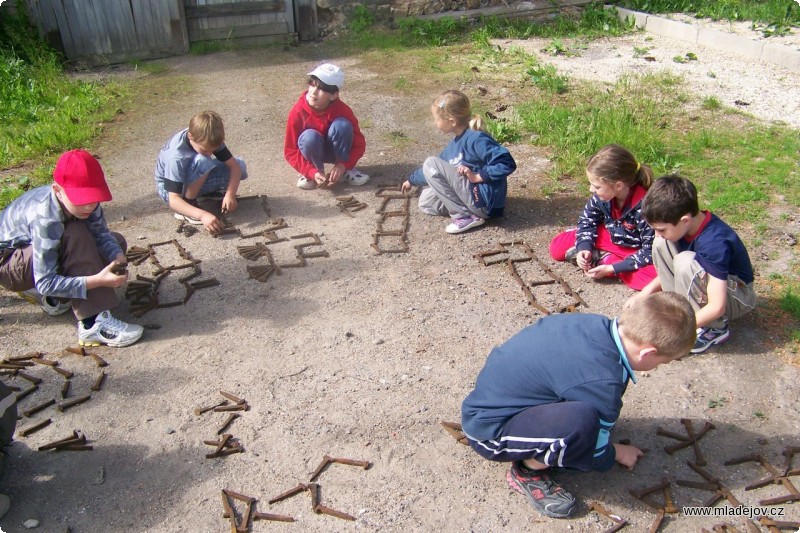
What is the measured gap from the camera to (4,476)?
14.0 ft

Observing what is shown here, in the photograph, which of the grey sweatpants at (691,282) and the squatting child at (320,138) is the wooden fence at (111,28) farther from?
the grey sweatpants at (691,282)

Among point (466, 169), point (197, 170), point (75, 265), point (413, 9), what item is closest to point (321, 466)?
point (75, 265)

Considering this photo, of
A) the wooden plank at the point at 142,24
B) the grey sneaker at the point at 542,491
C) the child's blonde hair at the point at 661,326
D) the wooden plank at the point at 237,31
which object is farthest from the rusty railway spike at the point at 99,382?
the wooden plank at the point at 237,31

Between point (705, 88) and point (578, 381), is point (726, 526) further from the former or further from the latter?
point (705, 88)

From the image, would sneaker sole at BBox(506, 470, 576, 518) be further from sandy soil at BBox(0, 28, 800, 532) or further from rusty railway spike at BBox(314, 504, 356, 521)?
rusty railway spike at BBox(314, 504, 356, 521)

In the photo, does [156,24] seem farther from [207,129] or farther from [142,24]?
[207,129]

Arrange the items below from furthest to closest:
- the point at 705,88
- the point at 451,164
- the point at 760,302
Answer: the point at 705,88, the point at 451,164, the point at 760,302

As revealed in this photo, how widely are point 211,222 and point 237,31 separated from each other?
775 cm

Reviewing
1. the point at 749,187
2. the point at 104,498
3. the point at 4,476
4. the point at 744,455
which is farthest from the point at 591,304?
the point at 4,476

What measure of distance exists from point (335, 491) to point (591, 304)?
9.48 feet

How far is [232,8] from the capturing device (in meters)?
13.3

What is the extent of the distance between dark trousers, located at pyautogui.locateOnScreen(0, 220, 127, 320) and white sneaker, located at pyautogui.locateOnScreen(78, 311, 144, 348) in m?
0.10

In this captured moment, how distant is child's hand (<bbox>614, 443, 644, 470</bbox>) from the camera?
13.9 ft

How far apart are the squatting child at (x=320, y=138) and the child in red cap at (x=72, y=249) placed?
2743 millimetres
